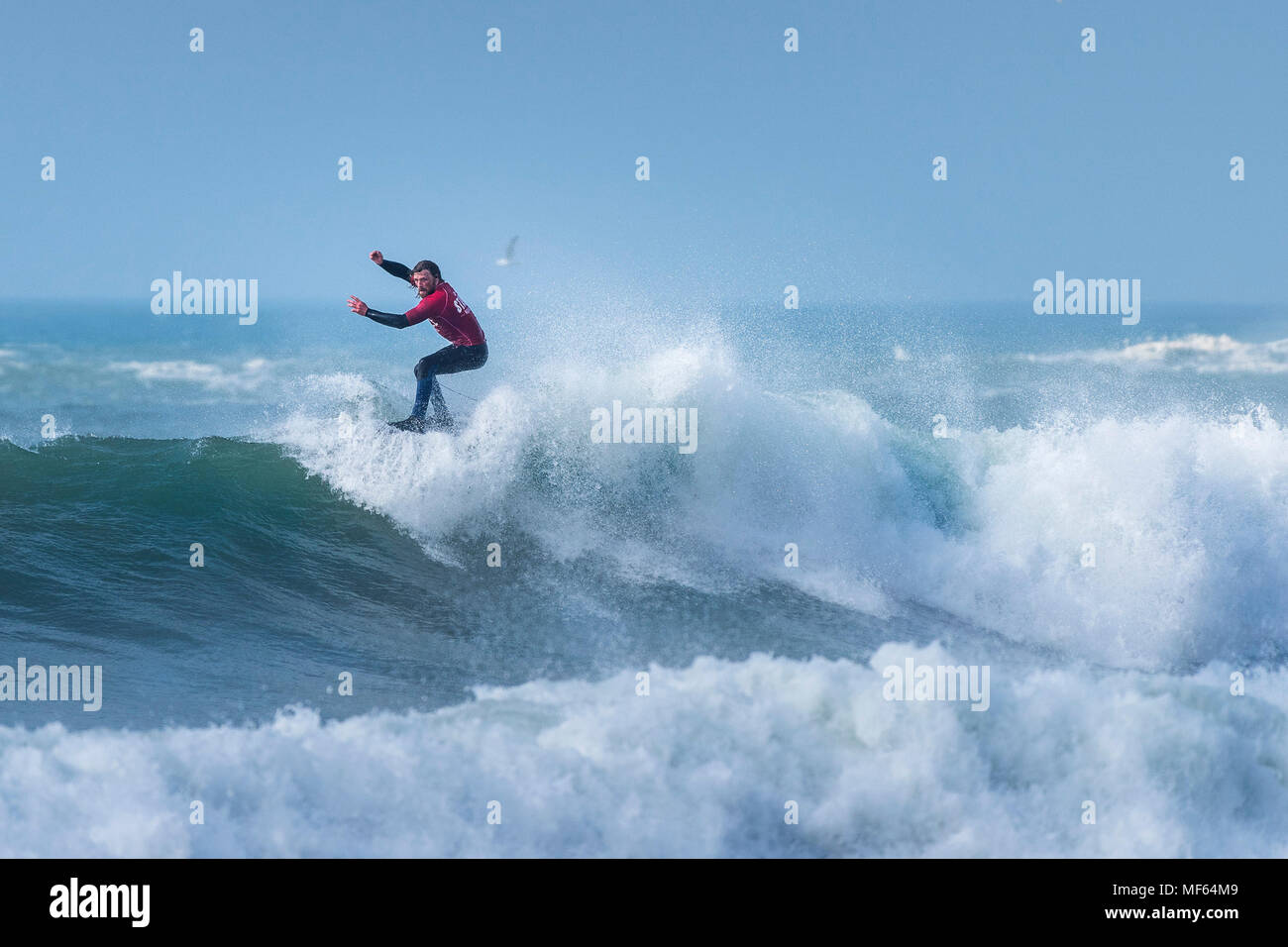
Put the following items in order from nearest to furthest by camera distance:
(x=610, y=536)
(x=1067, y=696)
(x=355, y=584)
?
(x=1067, y=696), (x=355, y=584), (x=610, y=536)

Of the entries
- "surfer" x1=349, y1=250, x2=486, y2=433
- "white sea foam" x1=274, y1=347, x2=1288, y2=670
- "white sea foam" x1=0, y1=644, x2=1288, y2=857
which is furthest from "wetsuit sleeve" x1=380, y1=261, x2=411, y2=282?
"white sea foam" x1=0, y1=644, x2=1288, y2=857

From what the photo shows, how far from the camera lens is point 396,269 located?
9.93 m

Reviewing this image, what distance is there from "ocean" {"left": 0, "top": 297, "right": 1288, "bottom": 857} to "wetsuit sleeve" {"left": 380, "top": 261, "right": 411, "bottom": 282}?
6.56 feet

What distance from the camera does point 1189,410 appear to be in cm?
1249

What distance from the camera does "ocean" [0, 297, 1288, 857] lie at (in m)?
5.80

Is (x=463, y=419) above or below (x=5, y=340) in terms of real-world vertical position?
below

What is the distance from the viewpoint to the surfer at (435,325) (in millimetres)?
9859

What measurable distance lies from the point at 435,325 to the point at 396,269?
0.67 metres

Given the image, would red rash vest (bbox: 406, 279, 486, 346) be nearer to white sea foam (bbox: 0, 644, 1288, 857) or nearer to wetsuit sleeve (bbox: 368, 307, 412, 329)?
wetsuit sleeve (bbox: 368, 307, 412, 329)

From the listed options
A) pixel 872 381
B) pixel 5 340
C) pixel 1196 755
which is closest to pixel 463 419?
pixel 1196 755

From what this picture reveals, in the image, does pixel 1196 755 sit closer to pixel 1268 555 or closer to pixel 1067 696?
pixel 1067 696
